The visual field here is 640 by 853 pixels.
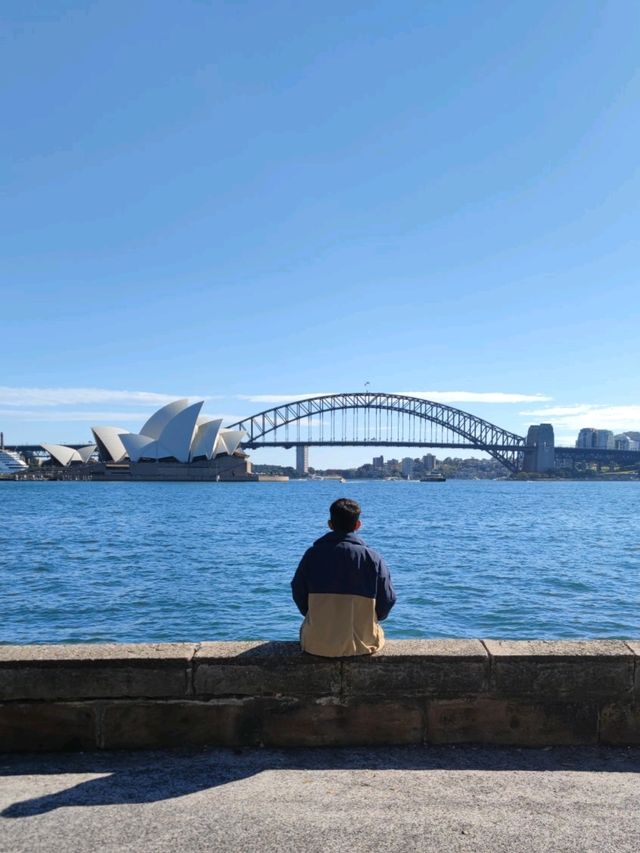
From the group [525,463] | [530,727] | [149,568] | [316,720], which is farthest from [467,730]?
[525,463]

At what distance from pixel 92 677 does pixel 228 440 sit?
129200mm

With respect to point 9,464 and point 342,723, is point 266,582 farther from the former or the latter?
point 9,464

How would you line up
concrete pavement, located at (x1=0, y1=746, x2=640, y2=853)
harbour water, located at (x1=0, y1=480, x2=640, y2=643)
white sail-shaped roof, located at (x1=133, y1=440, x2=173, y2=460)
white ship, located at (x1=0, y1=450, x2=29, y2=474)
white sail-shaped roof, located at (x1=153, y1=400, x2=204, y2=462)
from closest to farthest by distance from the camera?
1. concrete pavement, located at (x1=0, y1=746, x2=640, y2=853)
2. harbour water, located at (x1=0, y1=480, x2=640, y2=643)
3. white sail-shaped roof, located at (x1=153, y1=400, x2=204, y2=462)
4. white sail-shaped roof, located at (x1=133, y1=440, x2=173, y2=460)
5. white ship, located at (x1=0, y1=450, x2=29, y2=474)

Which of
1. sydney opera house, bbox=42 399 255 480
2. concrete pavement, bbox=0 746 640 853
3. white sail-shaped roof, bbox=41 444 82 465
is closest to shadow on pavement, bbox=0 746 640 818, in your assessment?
concrete pavement, bbox=0 746 640 853

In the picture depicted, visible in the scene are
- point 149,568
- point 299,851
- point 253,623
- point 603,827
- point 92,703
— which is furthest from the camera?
point 149,568

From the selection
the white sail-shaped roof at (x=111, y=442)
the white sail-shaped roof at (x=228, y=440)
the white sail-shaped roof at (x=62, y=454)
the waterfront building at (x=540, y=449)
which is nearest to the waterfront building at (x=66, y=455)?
the white sail-shaped roof at (x=62, y=454)

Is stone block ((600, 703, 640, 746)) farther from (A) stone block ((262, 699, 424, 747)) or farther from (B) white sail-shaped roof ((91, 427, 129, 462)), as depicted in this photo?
(B) white sail-shaped roof ((91, 427, 129, 462))

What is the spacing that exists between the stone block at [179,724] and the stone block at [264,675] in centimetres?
7

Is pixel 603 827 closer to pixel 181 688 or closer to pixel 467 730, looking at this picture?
pixel 467 730

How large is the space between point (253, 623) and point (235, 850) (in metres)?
11.3

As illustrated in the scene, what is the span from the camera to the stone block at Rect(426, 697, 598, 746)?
4.16 meters

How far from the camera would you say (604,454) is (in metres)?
170

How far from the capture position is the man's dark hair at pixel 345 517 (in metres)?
4.22

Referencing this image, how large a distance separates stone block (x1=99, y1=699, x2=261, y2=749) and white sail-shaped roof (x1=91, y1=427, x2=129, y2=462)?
129192 mm
